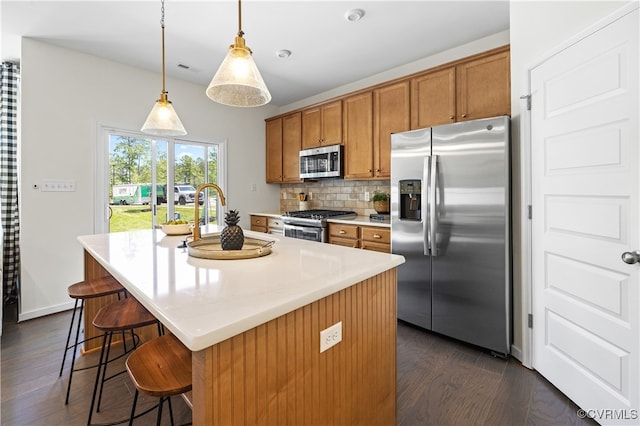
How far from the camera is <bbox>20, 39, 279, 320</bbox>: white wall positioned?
114 inches

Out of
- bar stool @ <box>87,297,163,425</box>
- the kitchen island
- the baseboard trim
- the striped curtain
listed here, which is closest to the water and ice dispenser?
the baseboard trim

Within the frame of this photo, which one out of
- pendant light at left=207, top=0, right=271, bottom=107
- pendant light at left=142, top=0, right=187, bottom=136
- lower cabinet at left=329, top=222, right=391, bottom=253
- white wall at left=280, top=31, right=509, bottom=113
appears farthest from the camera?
lower cabinet at left=329, top=222, right=391, bottom=253

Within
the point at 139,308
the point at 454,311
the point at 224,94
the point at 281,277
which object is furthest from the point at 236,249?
the point at 454,311

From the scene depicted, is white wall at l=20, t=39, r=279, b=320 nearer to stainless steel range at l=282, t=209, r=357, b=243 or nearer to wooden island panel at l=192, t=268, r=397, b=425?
stainless steel range at l=282, t=209, r=357, b=243

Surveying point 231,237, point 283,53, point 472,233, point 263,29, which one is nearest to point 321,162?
point 283,53

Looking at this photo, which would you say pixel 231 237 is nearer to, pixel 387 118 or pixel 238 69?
pixel 238 69

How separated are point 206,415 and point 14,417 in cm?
174

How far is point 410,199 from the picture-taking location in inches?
108

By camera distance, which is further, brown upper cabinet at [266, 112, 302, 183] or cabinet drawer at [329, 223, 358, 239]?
brown upper cabinet at [266, 112, 302, 183]

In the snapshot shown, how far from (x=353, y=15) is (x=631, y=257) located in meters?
2.43

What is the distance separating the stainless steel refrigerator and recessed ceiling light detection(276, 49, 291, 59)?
57.2 inches

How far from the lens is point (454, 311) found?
2.44 meters

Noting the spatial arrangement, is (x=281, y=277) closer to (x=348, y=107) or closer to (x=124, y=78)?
(x=348, y=107)

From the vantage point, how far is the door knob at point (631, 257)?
4.51ft
